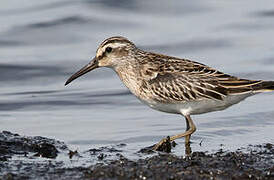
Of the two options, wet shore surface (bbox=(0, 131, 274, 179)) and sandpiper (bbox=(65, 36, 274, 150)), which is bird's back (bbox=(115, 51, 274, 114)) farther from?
wet shore surface (bbox=(0, 131, 274, 179))

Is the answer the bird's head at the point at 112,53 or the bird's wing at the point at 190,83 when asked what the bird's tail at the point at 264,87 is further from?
the bird's head at the point at 112,53

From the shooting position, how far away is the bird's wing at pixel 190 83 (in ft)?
38.2

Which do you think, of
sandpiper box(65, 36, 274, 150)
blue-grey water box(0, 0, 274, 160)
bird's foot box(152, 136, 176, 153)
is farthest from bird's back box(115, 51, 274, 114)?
blue-grey water box(0, 0, 274, 160)

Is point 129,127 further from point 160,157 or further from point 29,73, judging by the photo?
point 29,73

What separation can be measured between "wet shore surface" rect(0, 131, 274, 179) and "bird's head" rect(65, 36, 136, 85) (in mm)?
1759

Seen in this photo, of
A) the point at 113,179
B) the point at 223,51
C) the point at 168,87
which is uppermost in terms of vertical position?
the point at 223,51

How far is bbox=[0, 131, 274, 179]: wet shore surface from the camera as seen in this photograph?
355 inches

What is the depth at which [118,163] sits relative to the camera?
31.7 feet

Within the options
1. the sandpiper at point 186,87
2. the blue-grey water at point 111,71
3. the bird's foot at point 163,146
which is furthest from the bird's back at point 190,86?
the blue-grey water at point 111,71

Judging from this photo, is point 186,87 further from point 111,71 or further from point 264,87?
point 111,71

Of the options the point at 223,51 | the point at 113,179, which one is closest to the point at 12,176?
the point at 113,179

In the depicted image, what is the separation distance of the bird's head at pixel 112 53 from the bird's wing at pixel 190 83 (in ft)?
2.59

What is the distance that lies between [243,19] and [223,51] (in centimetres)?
299

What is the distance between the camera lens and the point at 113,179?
8750 mm
